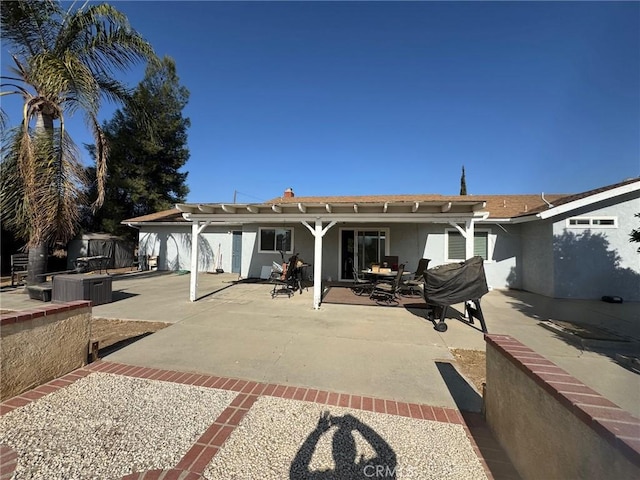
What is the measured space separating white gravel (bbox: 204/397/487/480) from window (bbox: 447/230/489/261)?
10.1 metres

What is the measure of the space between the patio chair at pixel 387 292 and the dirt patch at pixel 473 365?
3.34 meters

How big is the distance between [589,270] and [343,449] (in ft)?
36.3

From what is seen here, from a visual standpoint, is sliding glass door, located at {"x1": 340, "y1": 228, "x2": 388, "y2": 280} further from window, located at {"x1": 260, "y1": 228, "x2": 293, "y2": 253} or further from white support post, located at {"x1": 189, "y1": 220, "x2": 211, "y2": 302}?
white support post, located at {"x1": 189, "y1": 220, "x2": 211, "y2": 302}

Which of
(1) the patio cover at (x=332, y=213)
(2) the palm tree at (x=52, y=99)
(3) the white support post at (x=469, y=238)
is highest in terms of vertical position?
(2) the palm tree at (x=52, y=99)

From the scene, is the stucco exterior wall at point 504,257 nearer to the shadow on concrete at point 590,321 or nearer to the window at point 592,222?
the shadow on concrete at point 590,321

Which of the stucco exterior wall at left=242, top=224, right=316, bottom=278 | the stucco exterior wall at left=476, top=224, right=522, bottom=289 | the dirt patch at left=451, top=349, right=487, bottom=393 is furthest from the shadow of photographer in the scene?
the stucco exterior wall at left=476, top=224, right=522, bottom=289

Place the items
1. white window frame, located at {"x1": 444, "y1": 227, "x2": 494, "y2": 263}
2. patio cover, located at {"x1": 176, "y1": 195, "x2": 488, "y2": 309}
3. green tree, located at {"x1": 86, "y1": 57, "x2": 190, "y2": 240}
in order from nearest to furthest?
patio cover, located at {"x1": 176, "y1": 195, "x2": 488, "y2": 309}
white window frame, located at {"x1": 444, "y1": 227, "x2": 494, "y2": 263}
green tree, located at {"x1": 86, "y1": 57, "x2": 190, "y2": 240}

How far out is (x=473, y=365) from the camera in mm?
4184

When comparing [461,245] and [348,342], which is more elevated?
[461,245]

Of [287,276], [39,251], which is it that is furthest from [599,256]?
[39,251]

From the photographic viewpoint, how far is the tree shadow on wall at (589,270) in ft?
29.8

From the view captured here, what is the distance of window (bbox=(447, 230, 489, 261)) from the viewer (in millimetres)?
11688

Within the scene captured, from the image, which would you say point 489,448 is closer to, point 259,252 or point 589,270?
point 589,270

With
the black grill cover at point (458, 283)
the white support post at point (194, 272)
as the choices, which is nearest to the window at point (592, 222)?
the black grill cover at point (458, 283)
